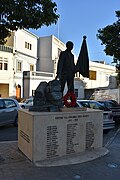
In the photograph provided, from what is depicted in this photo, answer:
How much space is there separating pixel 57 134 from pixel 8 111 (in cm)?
625

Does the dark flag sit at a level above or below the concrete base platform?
above

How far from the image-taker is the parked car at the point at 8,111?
11.5 metres

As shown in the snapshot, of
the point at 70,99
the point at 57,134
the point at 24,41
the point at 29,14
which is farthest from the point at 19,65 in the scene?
the point at 57,134

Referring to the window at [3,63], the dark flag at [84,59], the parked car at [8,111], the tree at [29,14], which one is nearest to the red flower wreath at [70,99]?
the dark flag at [84,59]

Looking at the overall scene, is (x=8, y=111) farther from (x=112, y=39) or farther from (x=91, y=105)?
(x=112, y=39)

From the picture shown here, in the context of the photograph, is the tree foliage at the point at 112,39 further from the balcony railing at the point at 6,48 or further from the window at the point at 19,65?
the window at the point at 19,65

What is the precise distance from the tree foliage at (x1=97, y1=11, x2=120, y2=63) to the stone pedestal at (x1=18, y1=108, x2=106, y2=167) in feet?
30.8

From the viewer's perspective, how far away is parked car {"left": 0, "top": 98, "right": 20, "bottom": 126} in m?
11.5

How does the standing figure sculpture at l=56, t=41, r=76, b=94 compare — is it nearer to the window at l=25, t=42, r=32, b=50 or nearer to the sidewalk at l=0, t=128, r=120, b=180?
the sidewalk at l=0, t=128, r=120, b=180

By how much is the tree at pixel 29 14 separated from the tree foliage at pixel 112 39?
26.5 ft

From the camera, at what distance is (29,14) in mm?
7918

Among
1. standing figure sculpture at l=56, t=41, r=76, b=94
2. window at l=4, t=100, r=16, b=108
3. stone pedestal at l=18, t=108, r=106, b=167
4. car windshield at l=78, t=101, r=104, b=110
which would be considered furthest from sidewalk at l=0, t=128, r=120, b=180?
window at l=4, t=100, r=16, b=108

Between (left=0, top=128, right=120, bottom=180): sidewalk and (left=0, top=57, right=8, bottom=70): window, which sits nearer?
(left=0, top=128, right=120, bottom=180): sidewalk

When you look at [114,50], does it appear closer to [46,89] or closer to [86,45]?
[86,45]
